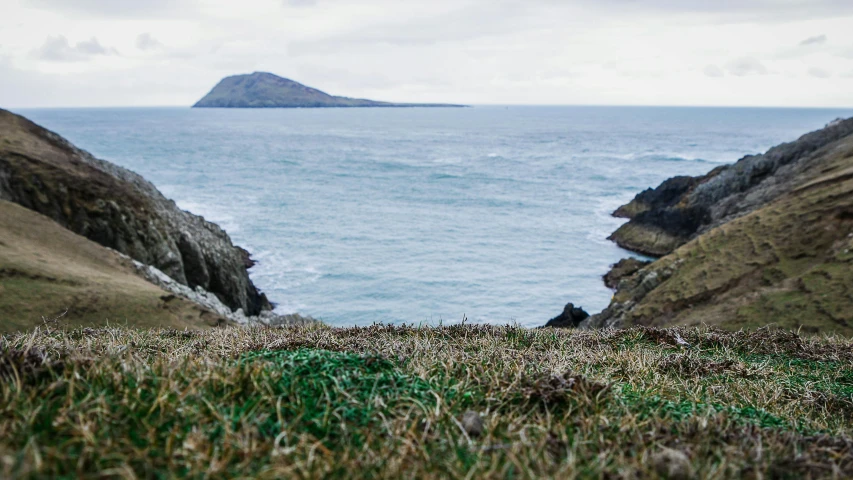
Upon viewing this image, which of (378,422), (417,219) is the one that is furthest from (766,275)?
(417,219)

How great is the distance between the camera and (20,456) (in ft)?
6.94

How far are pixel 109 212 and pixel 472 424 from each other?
1703 cm

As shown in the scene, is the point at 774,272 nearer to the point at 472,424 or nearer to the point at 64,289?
the point at 472,424


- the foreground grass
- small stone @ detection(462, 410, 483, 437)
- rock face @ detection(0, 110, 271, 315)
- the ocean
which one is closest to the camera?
the foreground grass

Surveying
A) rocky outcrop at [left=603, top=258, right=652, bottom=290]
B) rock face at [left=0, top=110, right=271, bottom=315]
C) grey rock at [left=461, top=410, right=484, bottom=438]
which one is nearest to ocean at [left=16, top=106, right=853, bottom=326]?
rocky outcrop at [left=603, top=258, right=652, bottom=290]

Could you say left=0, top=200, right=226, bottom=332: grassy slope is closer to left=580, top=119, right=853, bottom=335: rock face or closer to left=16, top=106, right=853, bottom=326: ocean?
left=16, top=106, right=853, bottom=326: ocean

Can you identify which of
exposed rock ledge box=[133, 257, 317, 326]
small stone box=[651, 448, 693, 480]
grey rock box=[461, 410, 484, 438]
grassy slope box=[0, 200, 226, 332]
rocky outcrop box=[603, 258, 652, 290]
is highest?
small stone box=[651, 448, 693, 480]

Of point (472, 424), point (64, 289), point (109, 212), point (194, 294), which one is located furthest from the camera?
point (109, 212)

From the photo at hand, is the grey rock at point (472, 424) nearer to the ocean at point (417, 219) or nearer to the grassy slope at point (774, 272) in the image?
the ocean at point (417, 219)

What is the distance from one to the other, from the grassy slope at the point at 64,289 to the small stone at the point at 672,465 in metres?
8.67

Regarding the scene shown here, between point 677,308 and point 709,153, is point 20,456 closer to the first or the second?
point 677,308

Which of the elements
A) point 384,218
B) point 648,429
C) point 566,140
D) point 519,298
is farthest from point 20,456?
point 566,140

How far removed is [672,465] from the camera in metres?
2.46

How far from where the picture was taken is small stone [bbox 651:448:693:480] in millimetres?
2428
